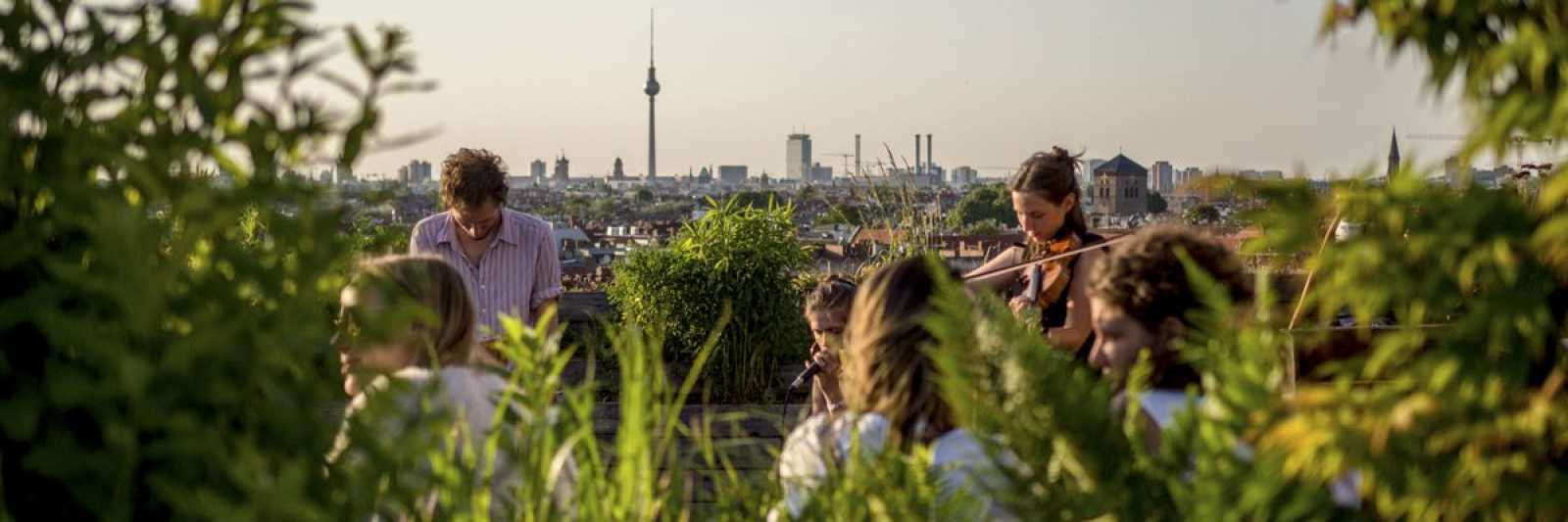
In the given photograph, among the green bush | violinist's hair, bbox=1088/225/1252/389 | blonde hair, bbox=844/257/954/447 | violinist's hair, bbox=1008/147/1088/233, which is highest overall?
violinist's hair, bbox=1008/147/1088/233

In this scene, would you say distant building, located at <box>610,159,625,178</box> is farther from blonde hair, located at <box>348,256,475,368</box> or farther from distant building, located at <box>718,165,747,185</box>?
blonde hair, located at <box>348,256,475,368</box>

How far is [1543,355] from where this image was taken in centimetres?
157

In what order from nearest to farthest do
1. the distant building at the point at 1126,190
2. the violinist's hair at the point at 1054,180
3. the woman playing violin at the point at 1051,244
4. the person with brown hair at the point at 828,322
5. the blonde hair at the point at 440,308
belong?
the blonde hair at the point at 440,308 < the woman playing violin at the point at 1051,244 < the violinist's hair at the point at 1054,180 < the person with brown hair at the point at 828,322 < the distant building at the point at 1126,190

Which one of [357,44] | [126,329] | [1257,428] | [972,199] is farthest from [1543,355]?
[972,199]

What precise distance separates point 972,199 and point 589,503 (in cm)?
3500

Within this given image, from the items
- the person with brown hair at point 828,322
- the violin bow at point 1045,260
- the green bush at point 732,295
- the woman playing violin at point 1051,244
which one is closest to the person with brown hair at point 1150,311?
the violin bow at point 1045,260

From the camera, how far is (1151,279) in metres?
2.46

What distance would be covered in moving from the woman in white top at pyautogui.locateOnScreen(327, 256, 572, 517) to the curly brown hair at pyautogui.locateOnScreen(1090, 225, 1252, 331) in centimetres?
86

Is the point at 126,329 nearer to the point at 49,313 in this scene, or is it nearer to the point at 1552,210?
the point at 49,313

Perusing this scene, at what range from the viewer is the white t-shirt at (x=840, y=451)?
6.84 feet

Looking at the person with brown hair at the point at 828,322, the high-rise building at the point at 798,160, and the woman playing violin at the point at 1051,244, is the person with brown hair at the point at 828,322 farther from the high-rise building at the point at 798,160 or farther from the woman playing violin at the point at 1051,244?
the high-rise building at the point at 798,160

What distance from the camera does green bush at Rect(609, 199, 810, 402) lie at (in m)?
7.45

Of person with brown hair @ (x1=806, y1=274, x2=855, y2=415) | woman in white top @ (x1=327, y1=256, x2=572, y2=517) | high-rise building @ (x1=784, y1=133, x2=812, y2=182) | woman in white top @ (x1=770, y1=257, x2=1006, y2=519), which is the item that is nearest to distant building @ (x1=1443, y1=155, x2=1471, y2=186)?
woman in white top @ (x1=770, y1=257, x2=1006, y2=519)

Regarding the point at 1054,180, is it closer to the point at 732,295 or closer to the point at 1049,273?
the point at 1049,273
